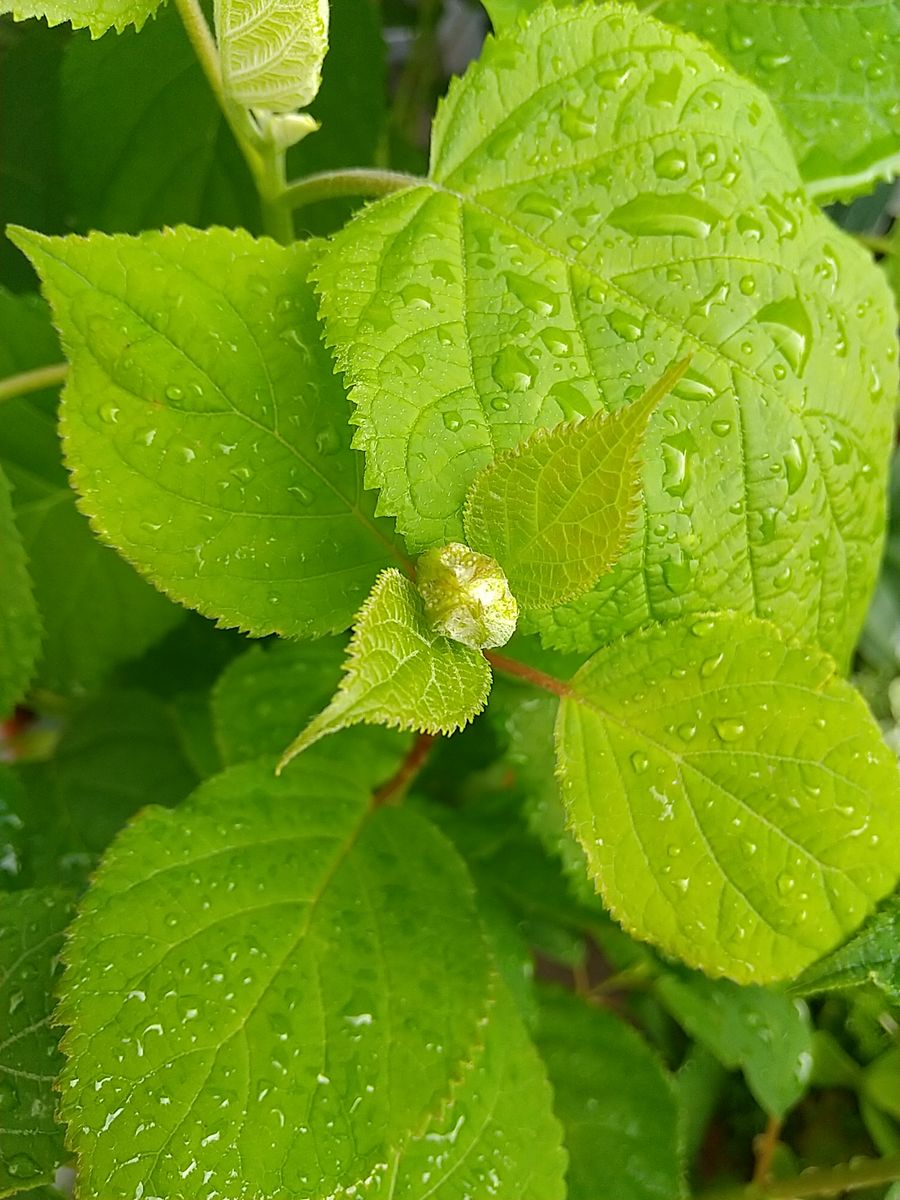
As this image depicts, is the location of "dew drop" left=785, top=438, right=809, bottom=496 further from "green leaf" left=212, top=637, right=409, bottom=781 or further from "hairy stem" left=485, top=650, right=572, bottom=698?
"green leaf" left=212, top=637, right=409, bottom=781

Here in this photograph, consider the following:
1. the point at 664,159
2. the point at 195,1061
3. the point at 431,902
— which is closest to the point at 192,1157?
the point at 195,1061

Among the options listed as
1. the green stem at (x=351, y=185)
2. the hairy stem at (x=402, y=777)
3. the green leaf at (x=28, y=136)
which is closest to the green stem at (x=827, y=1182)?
the hairy stem at (x=402, y=777)

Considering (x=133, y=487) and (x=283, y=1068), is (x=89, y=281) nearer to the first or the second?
(x=133, y=487)

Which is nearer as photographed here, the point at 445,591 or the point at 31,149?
the point at 445,591

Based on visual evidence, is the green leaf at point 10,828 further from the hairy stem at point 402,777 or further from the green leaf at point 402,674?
the green leaf at point 402,674

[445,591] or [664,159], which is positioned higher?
[664,159]

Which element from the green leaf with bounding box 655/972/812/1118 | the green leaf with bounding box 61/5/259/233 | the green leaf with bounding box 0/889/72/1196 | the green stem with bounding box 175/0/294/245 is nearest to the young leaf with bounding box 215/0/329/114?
the green stem with bounding box 175/0/294/245
